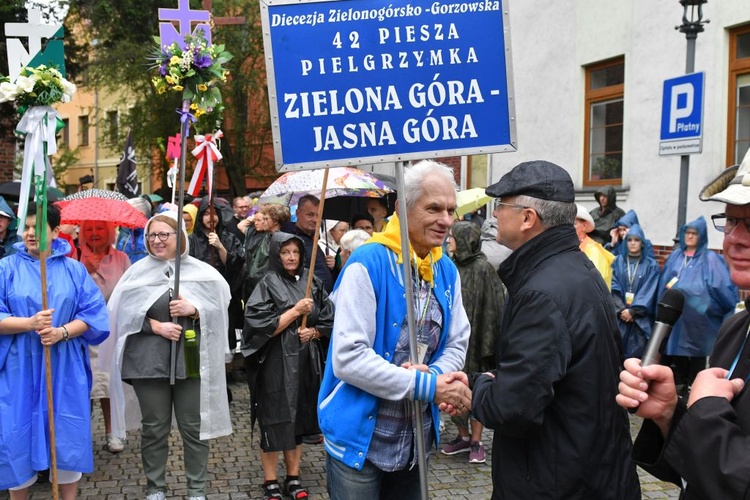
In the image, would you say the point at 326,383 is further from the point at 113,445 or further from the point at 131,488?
the point at 113,445

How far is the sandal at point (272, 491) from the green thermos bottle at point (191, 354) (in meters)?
0.95

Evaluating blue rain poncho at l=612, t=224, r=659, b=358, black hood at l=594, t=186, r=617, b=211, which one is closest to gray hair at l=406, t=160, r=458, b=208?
blue rain poncho at l=612, t=224, r=659, b=358

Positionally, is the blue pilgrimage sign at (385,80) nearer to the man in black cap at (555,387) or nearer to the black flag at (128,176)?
the man in black cap at (555,387)

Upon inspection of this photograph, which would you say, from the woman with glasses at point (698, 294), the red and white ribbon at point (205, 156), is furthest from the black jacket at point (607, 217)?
the red and white ribbon at point (205, 156)

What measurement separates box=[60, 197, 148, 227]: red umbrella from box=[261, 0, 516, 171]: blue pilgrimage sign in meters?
3.93

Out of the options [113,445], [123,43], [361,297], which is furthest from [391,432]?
[123,43]

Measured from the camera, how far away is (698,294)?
757 centimetres

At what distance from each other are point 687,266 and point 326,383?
19.0ft

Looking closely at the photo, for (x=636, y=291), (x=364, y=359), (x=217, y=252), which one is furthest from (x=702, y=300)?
(x=364, y=359)

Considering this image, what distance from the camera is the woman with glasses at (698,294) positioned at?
754cm

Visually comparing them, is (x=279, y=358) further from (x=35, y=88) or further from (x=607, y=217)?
(x=607, y=217)

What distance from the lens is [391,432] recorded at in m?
2.99

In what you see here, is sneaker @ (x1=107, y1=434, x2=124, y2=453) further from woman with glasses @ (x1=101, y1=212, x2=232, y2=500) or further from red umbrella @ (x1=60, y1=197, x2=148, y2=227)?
red umbrella @ (x1=60, y1=197, x2=148, y2=227)

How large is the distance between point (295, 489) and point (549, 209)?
11.1 feet
